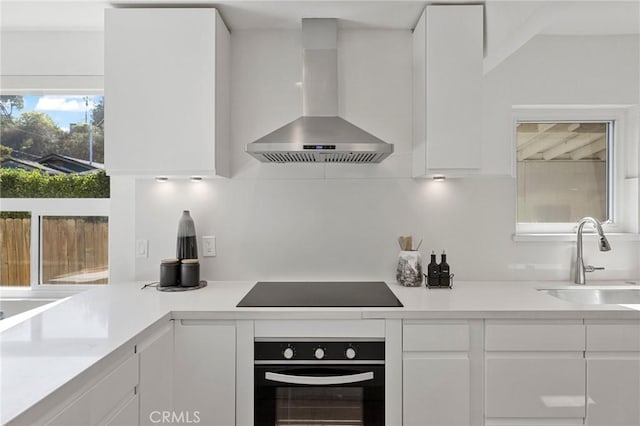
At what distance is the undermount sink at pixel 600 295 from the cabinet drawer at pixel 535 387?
23.5 inches

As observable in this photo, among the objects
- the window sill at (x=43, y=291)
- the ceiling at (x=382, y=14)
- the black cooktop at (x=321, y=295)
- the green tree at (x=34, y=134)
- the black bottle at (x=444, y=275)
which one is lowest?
the window sill at (x=43, y=291)

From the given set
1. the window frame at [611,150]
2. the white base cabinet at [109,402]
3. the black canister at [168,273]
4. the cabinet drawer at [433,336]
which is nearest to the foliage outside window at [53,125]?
the black canister at [168,273]

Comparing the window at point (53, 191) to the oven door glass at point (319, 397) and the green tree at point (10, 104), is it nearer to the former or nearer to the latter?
the green tree at point (10, 104)

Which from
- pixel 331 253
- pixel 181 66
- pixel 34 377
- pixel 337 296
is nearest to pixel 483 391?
pixel 337 296

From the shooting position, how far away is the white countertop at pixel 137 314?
1061 millimetres

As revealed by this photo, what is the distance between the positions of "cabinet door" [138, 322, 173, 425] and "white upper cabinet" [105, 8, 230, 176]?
0.86 metres

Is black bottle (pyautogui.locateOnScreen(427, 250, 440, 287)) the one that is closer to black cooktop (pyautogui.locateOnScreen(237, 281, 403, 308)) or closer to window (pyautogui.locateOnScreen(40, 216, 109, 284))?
black cooktop (pyautogui.locateOnScreen(237, 281, 403, 308))

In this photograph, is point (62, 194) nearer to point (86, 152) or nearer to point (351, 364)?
point (86, 152)

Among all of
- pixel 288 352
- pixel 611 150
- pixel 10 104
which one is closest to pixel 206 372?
pixel 288 352

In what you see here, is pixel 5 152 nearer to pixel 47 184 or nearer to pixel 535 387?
pixel 47 184

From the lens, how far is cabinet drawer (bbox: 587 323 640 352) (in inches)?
67.8

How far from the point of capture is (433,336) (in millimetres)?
1726

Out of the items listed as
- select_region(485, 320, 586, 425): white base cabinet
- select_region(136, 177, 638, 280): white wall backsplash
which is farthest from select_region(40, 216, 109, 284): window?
select_region(485, 320, 586, 425): white base cabinet

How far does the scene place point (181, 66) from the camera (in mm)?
2021
